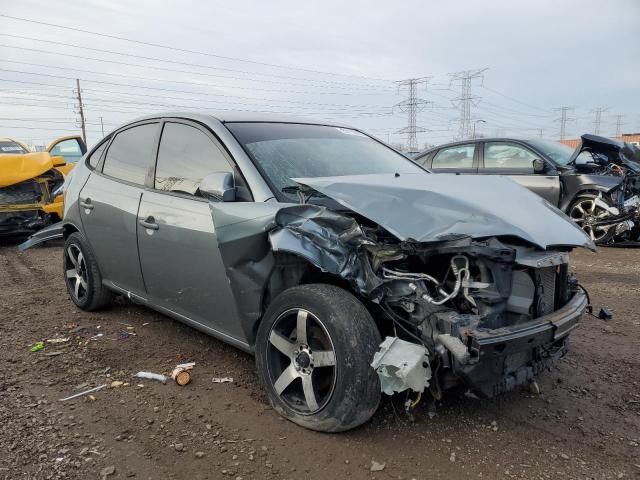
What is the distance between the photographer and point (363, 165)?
11.6ft

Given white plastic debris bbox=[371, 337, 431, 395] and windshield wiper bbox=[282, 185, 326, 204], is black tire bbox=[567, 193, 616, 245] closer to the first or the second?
windshield wiper bbox=[282, 185, 326, 204]

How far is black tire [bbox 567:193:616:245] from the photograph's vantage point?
734 centimetres

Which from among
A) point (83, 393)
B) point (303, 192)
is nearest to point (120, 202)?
point (83, 393)

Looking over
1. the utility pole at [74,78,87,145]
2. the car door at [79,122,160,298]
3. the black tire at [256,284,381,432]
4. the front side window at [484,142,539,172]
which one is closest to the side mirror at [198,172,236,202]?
the black tire at [256,284,381,432]

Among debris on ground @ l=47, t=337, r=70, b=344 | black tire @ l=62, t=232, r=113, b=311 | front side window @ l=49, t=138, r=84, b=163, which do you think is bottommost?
debris on ground @ l=47, t=337, r=70, b=344

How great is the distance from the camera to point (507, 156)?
8.25 metres

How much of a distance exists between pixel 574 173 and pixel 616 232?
1.05m

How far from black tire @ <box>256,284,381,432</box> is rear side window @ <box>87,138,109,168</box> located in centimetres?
269

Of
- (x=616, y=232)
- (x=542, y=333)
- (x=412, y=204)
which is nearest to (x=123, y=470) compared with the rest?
(x=412, y=204)

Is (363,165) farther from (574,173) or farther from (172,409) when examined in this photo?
(574,173)

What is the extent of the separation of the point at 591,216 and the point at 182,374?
6.59 metres

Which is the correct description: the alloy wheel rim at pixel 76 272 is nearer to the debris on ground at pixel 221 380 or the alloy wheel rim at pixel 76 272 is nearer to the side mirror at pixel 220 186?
the debris on ground at pixel 221 380

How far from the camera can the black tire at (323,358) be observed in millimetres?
2389

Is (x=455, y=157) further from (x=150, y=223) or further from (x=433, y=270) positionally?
(x=433, y=270)
